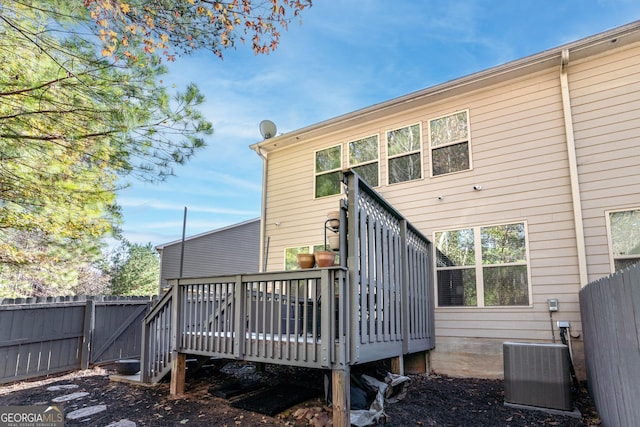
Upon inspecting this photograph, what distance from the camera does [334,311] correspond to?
3.46m

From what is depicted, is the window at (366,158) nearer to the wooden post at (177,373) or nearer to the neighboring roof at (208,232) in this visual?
the wooden post at (177,373)

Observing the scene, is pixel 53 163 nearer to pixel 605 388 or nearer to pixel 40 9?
pixel 40 9

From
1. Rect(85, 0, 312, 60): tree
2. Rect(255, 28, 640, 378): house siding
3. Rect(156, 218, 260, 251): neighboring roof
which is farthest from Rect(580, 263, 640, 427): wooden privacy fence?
Rect(156, 218, 260, 251): neighboring roof

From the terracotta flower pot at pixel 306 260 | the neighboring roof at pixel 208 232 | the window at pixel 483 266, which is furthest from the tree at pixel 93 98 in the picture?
the neighboring roof at pixel 208 232

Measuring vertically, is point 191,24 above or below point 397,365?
above

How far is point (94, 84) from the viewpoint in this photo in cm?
451

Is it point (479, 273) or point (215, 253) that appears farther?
point (215, 253)

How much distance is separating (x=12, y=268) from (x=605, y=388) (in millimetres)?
8652

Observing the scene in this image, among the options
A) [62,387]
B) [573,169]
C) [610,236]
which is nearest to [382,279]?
[610,236]

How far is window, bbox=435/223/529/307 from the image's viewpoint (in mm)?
5812

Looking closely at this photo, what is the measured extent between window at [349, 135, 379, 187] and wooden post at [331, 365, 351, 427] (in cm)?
459

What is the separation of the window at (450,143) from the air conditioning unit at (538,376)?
3193 millimetres

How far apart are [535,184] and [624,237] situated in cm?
133

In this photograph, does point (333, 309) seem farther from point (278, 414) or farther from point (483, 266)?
point (483, 266)
